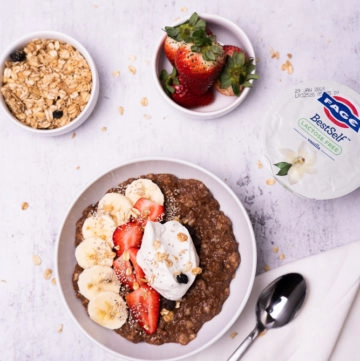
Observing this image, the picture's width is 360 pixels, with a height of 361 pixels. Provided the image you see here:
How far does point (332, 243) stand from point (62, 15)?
106 centimetres

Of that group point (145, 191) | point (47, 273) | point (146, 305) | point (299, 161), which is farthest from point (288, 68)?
point (47, 273)

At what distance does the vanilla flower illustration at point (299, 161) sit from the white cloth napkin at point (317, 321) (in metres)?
0.26

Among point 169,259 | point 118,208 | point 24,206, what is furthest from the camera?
point 24,206

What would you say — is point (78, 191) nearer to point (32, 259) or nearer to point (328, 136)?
point (32, 259)

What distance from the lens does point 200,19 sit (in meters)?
1.56

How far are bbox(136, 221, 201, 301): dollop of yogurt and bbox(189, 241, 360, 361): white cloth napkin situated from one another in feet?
0.77

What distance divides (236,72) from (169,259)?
54 centimetres

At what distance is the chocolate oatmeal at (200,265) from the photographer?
1554 mm

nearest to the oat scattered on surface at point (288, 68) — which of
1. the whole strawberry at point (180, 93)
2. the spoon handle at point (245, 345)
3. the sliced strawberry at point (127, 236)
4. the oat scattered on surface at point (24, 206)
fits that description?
the whole strawberry at point (180, 93)

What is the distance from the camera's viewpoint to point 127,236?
5.10 ft

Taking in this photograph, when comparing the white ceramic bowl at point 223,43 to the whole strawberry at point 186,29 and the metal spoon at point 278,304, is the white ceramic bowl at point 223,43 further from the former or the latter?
the metal spoon at point 278,304

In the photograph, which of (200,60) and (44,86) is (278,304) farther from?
(44,86)

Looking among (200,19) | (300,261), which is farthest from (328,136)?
(200,19)

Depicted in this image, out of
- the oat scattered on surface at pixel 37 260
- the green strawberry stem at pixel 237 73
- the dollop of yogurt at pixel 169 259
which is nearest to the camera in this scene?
the dollop of yogurt at pixel 169 259
